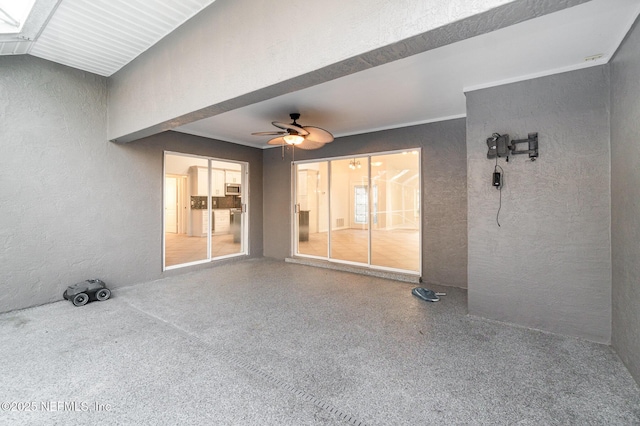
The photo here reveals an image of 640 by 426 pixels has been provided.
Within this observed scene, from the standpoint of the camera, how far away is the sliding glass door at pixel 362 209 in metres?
5.22

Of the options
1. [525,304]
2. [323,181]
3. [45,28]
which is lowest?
[525,304]

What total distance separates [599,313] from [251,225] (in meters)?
5.62

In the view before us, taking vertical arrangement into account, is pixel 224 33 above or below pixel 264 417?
above

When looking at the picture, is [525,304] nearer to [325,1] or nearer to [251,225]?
[325,1]

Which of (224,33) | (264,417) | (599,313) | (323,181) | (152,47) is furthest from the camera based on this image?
(323,181)

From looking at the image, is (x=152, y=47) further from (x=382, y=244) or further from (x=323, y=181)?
(x=382, y=244)

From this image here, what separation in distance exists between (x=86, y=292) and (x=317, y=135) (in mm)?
3630

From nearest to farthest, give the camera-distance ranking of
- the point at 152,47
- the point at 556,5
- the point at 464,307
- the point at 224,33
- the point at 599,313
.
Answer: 1. the point at 556,5
2. the point at 224,33
3. the point at 599,313
4. the point at 152,47
5. the point at 464,307

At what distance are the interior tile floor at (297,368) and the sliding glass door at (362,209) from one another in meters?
2.09

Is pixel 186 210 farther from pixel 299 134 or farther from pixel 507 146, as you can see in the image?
pixel 507 146

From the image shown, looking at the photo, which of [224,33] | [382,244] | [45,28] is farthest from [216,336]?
[382,244]

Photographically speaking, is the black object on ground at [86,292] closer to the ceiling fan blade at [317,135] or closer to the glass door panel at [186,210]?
the glass door panel at [186,210]

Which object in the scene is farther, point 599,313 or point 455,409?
point 599,313

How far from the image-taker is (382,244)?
6.32 metres
